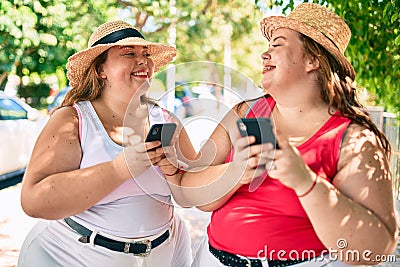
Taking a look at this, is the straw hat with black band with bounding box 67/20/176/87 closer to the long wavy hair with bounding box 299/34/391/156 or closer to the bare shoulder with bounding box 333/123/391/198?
the long wavy hair with bounding box 299/34/391/156

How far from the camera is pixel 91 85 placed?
213cm

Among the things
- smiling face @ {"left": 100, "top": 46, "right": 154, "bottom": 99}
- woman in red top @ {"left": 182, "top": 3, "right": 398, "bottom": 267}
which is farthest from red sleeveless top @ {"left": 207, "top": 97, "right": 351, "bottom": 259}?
smiling face @ {"left": 100, "top": 46, "right": 154, "bottom": 99}

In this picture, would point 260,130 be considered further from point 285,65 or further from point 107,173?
point 107,173

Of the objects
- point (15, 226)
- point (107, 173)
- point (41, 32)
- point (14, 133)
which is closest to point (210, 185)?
point (107, 173)

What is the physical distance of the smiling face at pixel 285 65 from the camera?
1.69 metres

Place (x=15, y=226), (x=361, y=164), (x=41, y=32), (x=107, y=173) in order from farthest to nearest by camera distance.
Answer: (x=41, y=32) → (x=15, y=226) → (x=107, y=173) → (x=361, y=164)

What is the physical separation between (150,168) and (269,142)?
596mm

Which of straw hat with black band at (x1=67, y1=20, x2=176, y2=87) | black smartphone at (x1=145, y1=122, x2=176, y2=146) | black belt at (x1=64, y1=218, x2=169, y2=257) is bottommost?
black belt at (x1=64, y1=218, x2=169, y2=257)

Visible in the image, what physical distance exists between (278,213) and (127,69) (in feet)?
2.68

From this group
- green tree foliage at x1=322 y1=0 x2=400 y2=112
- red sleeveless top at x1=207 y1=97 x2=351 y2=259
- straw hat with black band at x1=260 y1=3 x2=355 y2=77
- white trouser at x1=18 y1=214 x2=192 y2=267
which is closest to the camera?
red sleeveless top at x1=207 y1=97 x2=351 y2=259

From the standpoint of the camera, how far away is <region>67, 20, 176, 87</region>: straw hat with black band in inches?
80.5

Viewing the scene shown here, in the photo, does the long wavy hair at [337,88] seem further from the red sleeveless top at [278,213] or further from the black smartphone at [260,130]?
the black smartphone at [260,130]

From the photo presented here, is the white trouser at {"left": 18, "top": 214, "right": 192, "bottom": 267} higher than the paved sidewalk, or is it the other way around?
the white trouser at {"left": 18, "top": 214, "right": 192, "bottom": 267}

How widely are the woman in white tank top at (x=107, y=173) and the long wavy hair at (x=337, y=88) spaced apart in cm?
40
